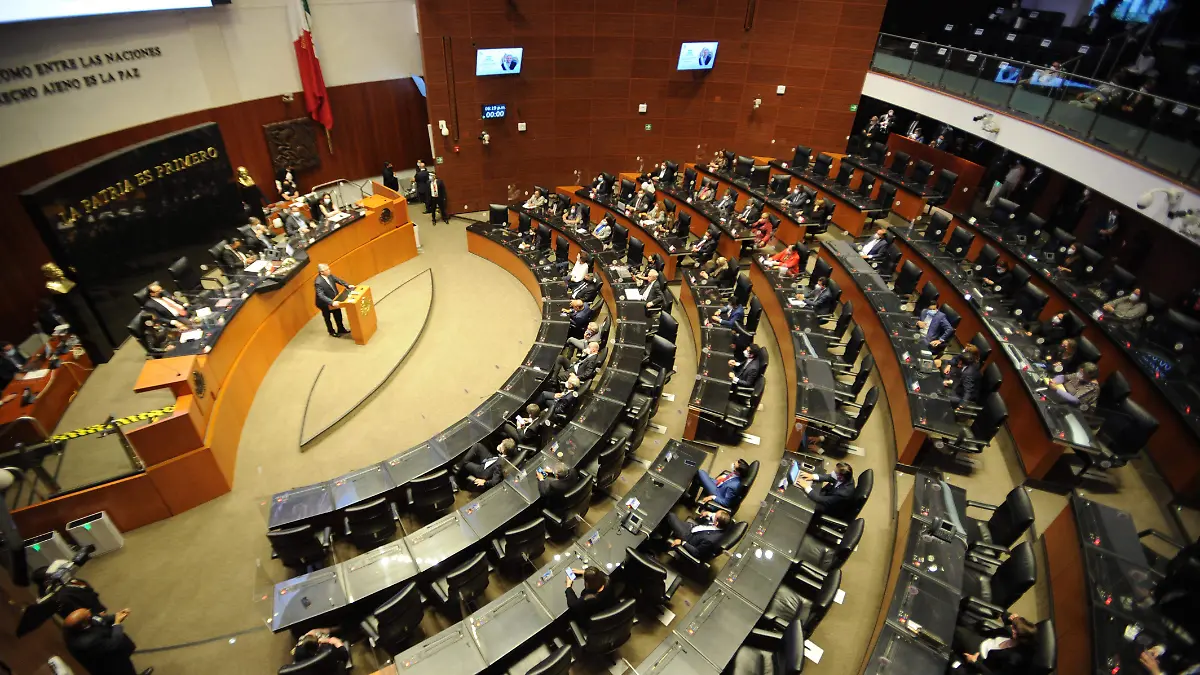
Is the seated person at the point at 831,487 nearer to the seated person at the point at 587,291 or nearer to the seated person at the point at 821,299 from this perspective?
the seated person at the point at 821,299

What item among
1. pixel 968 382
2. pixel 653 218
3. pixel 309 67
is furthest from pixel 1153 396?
pixel 309 67

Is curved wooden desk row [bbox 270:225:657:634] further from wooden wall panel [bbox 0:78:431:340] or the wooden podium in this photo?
wooden wall panel [bbox 0:78:431:340]

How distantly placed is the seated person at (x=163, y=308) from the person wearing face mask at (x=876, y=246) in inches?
504

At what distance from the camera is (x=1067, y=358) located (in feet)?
27.3

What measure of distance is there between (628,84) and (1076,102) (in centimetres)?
1052

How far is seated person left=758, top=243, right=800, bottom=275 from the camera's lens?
11234mm

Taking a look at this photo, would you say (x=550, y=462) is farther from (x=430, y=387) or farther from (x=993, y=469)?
(x=993, y=469)

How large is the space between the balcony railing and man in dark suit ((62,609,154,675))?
48.3 ft

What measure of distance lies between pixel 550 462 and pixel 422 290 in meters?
7.16

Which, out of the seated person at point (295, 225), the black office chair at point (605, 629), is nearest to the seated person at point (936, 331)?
the black office chair at point (605, 629)


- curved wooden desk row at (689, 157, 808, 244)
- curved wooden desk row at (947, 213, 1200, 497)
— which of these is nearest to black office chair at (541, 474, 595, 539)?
curved wooden desk row at (947, 213, 1200, 497)

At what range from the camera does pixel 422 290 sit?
1273cm

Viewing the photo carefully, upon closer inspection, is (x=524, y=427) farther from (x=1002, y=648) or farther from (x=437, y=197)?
(x=437, y=197)

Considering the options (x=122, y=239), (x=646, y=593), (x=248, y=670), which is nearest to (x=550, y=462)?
(x=646, y=593)
